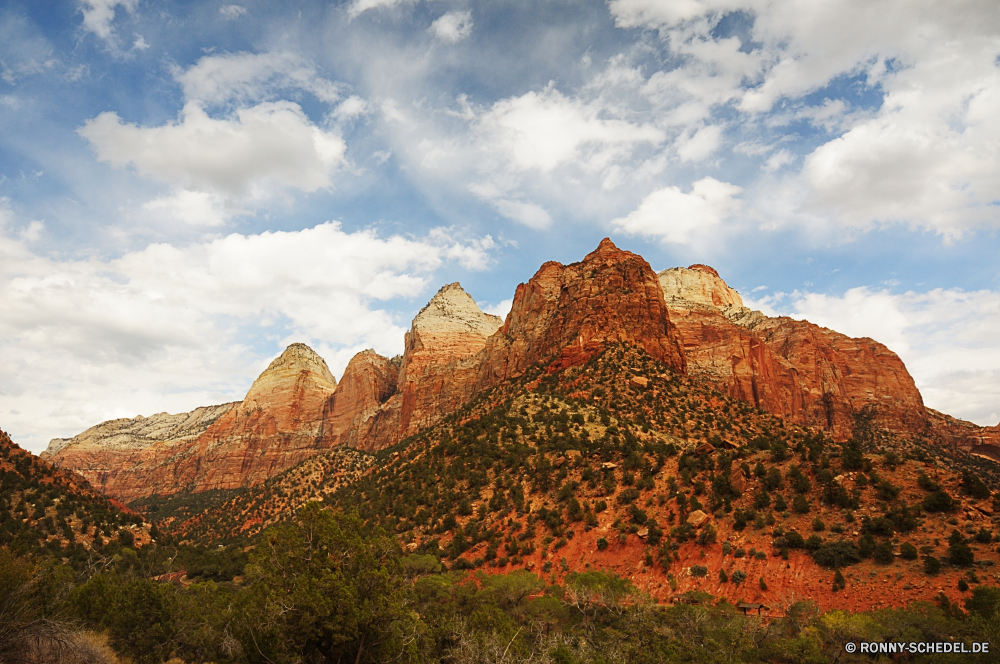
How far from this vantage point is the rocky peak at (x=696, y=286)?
4473 inches

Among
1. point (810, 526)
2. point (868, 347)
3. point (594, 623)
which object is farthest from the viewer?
point (868, 347)

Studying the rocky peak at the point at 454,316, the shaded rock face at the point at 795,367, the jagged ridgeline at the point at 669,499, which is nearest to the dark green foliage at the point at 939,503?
the jagged ridgeline at the point at 669,499

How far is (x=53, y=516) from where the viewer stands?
38.3 meters

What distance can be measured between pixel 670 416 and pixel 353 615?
44547 mm

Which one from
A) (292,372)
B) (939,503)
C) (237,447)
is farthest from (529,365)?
(237,447)

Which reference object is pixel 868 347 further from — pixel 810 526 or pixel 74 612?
pixel 74 612

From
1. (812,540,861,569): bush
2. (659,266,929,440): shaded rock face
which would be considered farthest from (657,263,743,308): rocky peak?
(812,540,861,569): bush

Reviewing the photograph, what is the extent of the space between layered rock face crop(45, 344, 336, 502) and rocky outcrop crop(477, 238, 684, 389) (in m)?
61.5

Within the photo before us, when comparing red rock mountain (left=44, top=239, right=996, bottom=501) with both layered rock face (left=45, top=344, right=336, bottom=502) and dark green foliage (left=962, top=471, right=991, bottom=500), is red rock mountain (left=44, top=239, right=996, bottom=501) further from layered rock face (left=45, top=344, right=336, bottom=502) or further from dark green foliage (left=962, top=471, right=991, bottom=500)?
dark green foliage (left=962, top=471, right=991, bottom=500)

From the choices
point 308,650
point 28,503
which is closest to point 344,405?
point 28,503

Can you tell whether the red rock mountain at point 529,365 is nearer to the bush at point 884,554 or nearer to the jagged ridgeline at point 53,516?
the bush at point 884,554

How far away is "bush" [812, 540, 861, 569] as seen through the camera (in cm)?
2514

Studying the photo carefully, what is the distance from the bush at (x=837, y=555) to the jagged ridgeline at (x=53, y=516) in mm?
42355

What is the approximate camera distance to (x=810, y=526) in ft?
93.8
